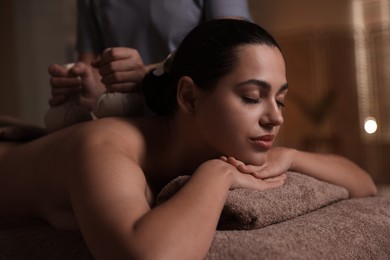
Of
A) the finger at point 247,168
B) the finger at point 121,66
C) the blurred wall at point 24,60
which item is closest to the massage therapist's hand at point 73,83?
the finger at point 121,66

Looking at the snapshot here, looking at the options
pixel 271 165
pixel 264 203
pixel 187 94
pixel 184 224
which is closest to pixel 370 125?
pixel 271 165

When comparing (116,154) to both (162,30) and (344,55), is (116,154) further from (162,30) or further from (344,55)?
(344,55)

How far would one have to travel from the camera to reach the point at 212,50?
1.00m

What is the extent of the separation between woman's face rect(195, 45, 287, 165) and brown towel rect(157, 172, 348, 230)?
107 millimetres

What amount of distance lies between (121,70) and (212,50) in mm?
266

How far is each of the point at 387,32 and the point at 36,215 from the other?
10.9 ft

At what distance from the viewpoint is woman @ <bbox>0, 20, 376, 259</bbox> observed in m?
0.73

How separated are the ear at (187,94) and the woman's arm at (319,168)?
18 centimetres

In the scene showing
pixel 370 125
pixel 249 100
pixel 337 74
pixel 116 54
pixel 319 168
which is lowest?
pixel 370 125

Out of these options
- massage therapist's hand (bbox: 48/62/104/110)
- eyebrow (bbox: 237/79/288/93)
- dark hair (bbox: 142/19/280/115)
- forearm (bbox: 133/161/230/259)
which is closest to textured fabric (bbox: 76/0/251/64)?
massage therapist's hand (bbox: 48/62/104/110)

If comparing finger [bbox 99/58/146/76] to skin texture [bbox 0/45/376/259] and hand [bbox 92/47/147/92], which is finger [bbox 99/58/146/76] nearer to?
hand [bbox 92/47/147/92]

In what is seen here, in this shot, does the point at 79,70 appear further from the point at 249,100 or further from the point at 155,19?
the point at 249,100

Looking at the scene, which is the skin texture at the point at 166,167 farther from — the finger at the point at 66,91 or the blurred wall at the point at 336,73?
the blurred wall at the point at 336,73

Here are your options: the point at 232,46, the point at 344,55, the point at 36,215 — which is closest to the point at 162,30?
the point at 232,46
